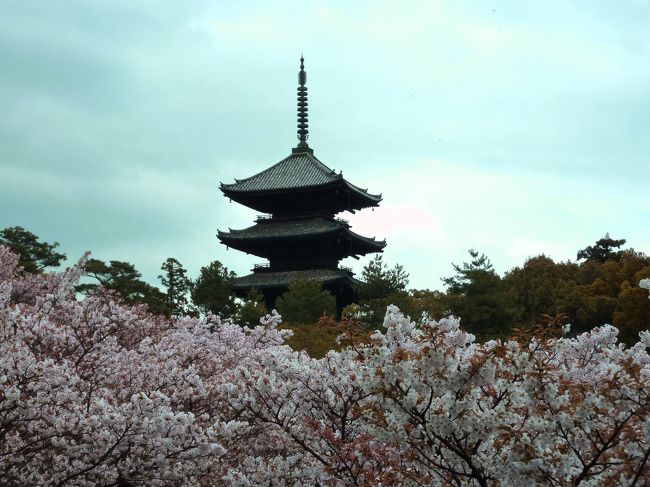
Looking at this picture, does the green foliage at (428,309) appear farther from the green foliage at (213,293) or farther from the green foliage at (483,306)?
the green foliage at (213,293)

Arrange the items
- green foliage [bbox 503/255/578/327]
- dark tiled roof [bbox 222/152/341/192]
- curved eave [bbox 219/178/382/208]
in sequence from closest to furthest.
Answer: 1. green foliage [bbox 503/255/578/327]
2. curved eave [bbox 219/178/382/208]
3. dark tiled roof [bbox 222/152/341/192]

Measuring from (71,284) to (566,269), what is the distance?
1730 inches

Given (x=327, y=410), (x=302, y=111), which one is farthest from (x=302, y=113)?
(x=327, y=410)

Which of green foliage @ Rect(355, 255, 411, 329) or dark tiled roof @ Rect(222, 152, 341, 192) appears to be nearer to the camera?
green foliage @ Rect(355, 255, 411, 329)

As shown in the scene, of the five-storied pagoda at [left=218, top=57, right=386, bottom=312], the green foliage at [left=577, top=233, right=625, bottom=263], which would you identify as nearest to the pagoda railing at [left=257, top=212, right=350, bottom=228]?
the five-storied pagoda at [left=218, top=57, right=386, bottom=312]

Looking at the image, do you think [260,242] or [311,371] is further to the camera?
[260,242]

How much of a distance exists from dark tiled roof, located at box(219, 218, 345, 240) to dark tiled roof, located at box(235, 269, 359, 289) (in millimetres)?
1886

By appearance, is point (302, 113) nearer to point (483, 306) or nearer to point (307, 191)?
point (307, 191)

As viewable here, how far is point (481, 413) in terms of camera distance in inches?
281

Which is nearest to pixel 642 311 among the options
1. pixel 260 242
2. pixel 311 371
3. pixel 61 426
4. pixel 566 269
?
pixel 566 269

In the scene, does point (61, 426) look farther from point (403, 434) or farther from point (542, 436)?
point (542, 436)

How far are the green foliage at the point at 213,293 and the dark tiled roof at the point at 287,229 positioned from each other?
5524mm

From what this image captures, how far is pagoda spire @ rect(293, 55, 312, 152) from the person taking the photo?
49.0 m

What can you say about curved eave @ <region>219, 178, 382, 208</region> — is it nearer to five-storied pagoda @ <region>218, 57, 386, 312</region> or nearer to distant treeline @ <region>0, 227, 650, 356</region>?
five-storied pagoda @ <region>218, 57, 386, 312</region>
